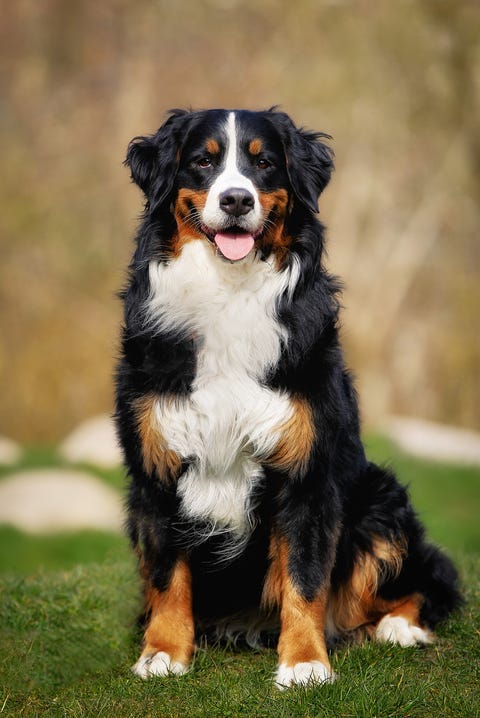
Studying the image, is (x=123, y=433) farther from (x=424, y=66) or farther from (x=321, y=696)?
(x=424, y=66)

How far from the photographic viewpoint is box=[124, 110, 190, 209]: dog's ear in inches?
141

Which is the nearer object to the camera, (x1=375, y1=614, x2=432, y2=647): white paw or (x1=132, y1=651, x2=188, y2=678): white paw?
(x1=132, y1=651, x2=188, y2=678): white paw

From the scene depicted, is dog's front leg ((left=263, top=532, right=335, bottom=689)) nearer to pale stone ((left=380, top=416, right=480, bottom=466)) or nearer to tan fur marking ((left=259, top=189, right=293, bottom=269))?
tan fur marking ((left=259, top=189, right=293, bottom=269))

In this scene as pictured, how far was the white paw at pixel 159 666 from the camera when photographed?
3434 mm

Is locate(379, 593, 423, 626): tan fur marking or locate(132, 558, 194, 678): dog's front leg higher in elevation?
locate(379, 593, 423, 626): tan fur marking

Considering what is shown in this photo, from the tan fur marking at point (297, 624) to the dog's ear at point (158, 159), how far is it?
142 centimetres

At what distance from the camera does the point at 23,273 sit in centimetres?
1195

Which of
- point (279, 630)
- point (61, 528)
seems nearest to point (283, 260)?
point (279, 630)

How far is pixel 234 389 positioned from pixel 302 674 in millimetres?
1054

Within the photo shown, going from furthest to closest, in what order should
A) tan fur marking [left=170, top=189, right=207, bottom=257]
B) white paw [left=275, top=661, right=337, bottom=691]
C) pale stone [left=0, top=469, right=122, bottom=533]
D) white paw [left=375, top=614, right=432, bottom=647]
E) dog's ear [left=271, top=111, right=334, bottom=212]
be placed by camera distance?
pale stone [left=0, top=469, right=122, bottom=533] → white paw [left=375, top=614, right=432, bottom=647] → dog's ear [left=271, top=111, right=334, bottom=212] → tan fur marking [left=170, top=189, right=207, bottom=257] → white paw [left=275, top=661, right=337, bottom=691]

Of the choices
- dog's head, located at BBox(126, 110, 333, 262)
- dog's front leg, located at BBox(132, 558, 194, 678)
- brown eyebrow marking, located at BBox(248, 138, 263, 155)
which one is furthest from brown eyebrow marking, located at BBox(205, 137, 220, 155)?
dog's front leg, located at BBox(132, 558, 194, 678)

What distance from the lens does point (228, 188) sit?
3.34 metres

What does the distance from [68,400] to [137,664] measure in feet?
27.4

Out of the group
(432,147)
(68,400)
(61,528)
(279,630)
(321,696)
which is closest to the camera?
(321,696)
